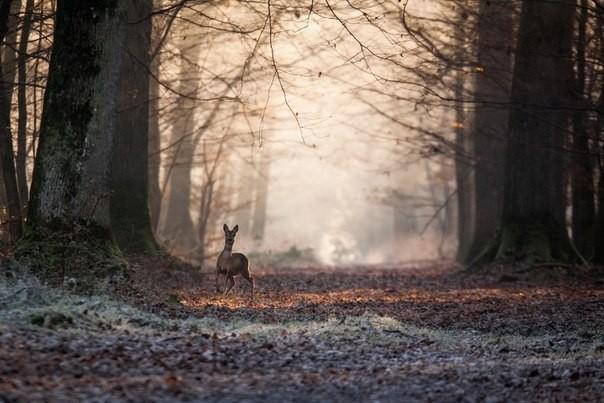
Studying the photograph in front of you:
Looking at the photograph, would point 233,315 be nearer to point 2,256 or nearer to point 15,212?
point 2,256

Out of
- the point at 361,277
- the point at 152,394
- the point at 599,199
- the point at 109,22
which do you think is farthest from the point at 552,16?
the point at 152,394

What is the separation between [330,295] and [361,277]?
5.78 m

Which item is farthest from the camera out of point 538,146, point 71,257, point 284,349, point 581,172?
point 581,172

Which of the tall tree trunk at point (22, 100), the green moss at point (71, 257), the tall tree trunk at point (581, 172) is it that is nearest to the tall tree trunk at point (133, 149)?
the tall tree trunk at point (22, 100)

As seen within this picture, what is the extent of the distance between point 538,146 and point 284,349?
13.0m

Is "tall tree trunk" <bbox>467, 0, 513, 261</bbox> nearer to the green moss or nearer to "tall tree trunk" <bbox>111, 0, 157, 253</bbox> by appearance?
"tall tree trunk" <bbox>111, 0, 157, 253</bbox>

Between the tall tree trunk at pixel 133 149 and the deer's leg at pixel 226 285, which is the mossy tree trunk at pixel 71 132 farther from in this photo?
the tall tree trunk at pixel 133 149

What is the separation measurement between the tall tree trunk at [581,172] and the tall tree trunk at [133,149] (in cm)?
889

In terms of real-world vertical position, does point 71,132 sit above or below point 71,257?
above

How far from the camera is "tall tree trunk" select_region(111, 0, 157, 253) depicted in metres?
18.8

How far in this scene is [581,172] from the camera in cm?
2295

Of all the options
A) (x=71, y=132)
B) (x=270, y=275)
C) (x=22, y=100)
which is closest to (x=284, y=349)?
(x=71, y=132)

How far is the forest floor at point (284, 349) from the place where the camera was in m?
8.12

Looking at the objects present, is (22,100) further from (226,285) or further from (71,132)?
(226,285)
